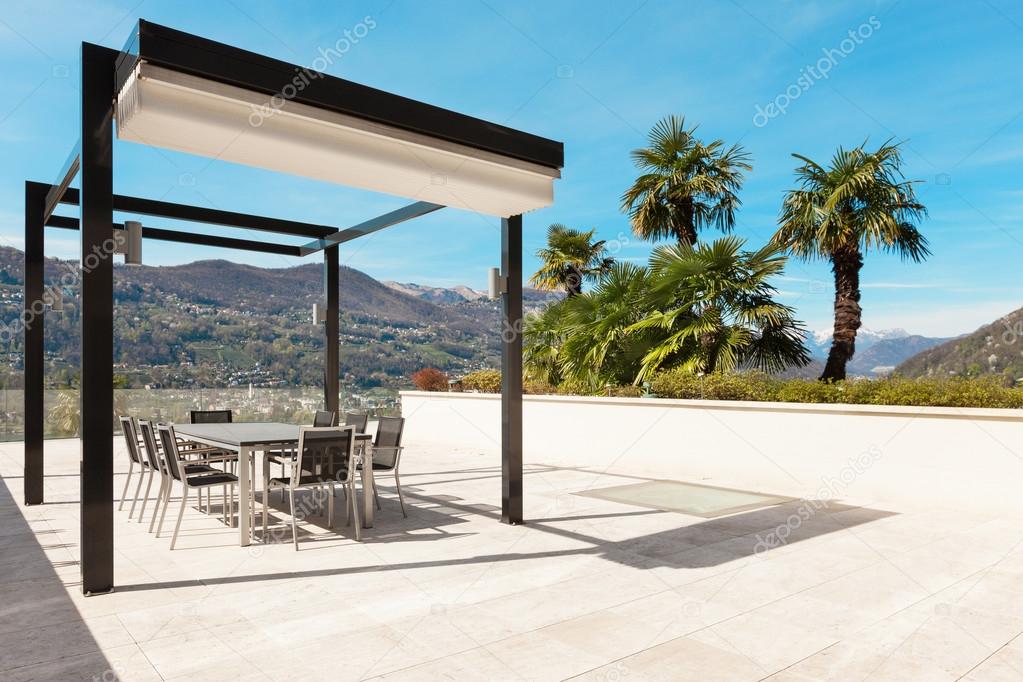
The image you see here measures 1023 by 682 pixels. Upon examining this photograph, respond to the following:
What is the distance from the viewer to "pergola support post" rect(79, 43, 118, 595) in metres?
3.80

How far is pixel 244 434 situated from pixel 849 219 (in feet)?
26.2

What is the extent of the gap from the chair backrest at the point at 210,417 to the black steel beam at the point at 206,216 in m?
2.17

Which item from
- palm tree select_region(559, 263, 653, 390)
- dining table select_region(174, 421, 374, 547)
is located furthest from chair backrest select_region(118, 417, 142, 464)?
palm tree select_region(559, 263, 653, 390)

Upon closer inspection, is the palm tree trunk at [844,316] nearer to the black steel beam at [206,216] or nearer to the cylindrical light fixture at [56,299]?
the black steel beam at [206,216]

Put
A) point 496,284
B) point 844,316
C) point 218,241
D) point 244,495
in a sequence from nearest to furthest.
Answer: point 244,495
point 496,284
point 218,241
point 844,316

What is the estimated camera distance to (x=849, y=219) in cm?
914

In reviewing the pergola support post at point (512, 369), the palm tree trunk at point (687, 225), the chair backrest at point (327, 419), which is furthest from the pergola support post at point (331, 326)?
the palm tree trunk at point (687, 225)

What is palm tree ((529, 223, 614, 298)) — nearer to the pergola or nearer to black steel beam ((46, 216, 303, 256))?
black steel beam ((46, 216, 303, 256))

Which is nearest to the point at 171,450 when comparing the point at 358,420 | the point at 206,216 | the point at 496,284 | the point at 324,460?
the point at 324,460

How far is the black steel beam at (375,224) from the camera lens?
6914 mm

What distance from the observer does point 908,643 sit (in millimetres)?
3088

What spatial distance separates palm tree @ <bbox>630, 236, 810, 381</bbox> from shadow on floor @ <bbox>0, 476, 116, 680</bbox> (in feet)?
24.7

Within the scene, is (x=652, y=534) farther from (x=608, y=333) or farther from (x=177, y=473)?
(x=608, y=333)

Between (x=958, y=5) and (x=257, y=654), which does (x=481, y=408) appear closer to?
(x=257, y=654)
